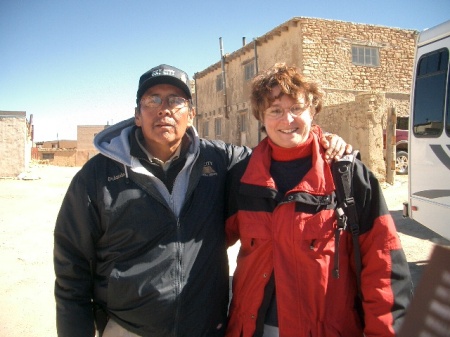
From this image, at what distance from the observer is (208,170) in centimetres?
208

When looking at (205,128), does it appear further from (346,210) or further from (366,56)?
(346,210)

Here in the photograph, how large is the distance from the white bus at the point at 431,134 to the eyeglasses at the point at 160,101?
3.91m

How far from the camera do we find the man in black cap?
1806 mm

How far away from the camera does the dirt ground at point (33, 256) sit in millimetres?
3590

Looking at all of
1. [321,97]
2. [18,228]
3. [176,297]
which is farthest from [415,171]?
[18,228]

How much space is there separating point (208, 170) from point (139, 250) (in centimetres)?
58

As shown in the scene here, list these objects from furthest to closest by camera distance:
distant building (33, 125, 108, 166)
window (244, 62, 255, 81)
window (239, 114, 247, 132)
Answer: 1. distant building (33, 125, 108, 166)
2. window (239, 114, 247, 132)
3. window (244, 62, 255, 81)

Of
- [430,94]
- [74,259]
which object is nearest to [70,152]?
[430,94]

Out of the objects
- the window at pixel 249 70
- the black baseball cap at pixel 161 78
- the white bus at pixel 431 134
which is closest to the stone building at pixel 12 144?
the window at pixel 249 70

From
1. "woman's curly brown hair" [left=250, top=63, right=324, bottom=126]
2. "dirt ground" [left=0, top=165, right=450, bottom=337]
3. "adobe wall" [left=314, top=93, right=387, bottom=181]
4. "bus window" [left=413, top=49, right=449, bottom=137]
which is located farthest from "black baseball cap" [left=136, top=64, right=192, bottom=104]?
"adobe wall" [left=314, top=93, right=387, bottom=181]

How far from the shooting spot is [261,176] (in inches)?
73.0

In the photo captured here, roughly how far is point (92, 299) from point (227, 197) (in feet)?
3.08

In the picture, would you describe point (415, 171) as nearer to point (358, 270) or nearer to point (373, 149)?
point (358, 270)

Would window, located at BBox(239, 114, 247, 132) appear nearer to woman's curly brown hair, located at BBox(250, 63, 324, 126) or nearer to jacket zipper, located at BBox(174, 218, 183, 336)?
woman's curly brown hair, located at BBox(250, 63, 324, 126)
